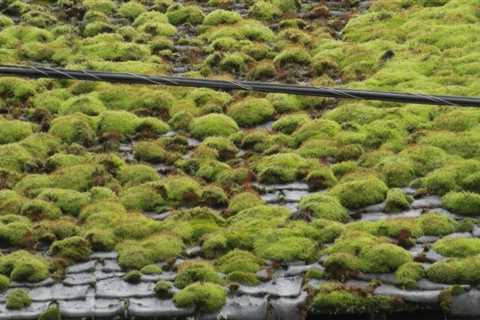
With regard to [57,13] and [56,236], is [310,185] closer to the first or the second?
[56,236]

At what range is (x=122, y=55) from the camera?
14117 mm

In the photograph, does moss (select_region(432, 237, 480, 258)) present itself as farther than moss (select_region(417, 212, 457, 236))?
No

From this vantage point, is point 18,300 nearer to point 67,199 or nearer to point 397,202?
point 67,199

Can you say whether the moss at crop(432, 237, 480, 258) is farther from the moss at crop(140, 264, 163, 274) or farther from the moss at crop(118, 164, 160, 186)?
the moss at crop(118, 164, 160, 186)

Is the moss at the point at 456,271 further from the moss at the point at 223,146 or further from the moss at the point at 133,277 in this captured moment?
the moss at the point at 223,146

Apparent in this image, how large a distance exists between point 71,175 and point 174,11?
16.0 ft

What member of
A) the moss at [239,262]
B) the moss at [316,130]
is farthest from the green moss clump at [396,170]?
the moss at [239,262]

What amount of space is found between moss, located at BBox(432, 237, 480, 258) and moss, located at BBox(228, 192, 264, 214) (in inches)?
70.1

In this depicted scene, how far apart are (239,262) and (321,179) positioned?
1863 millimetres

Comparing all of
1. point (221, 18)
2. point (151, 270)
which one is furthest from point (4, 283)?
point (221, 18)

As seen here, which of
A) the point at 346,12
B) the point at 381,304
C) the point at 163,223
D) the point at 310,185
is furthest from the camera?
the point at 346,12

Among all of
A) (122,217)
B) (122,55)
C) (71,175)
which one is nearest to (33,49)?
(122,55)

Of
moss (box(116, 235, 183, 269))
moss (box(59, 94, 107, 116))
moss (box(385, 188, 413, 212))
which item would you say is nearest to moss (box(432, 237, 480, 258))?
moss (box(385, 188, 413, 212))

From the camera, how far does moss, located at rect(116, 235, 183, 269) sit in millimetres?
9617
